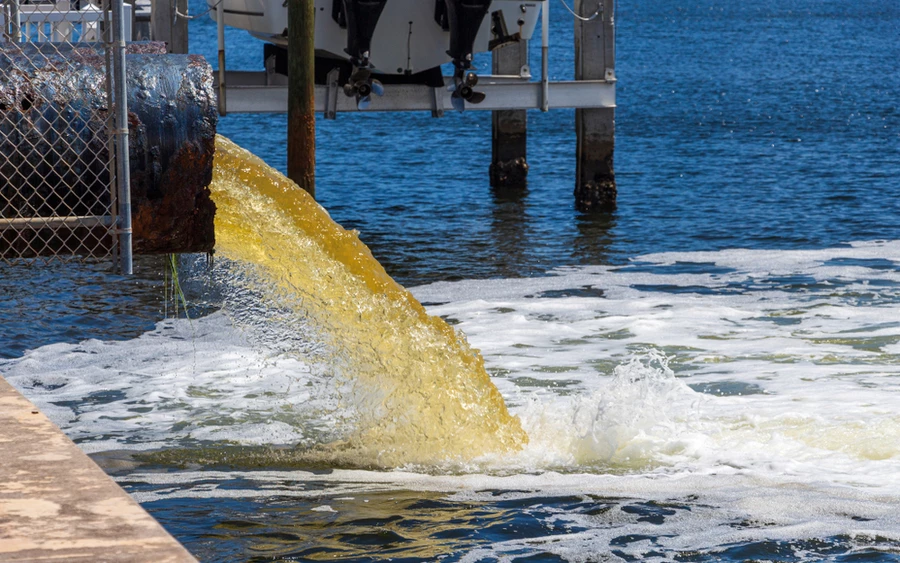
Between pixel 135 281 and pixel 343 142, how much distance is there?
16.7m

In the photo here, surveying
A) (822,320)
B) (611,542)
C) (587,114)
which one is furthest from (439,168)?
(611,542)

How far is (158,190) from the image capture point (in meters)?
7.53

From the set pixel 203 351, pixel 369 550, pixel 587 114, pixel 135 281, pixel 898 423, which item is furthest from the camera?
pixel 587 114

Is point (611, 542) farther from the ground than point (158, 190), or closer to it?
→ closer to it

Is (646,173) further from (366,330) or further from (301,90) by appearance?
(366,330)

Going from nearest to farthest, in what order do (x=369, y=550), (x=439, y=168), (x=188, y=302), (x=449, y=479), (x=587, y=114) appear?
1. (x=369, y=550)
2. (x=449, y=479)
3. (x=188, y=302)
4. (x=587, y=114)
5. (x=439, y=168)

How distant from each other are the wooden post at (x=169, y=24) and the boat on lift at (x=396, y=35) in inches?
47.1

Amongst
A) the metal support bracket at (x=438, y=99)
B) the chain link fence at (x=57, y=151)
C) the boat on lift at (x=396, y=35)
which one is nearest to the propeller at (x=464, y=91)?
the boat on lift at (x=396, y=35)

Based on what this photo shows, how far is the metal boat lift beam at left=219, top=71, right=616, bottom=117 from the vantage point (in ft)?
45.1

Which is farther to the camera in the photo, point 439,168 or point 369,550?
point 439,168

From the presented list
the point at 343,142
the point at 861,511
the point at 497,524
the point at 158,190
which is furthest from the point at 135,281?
the point at 343,142

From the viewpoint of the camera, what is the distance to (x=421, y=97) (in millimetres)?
14336

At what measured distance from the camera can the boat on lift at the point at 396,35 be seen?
45.1ft

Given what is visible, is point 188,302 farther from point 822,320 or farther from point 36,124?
point 822,320
